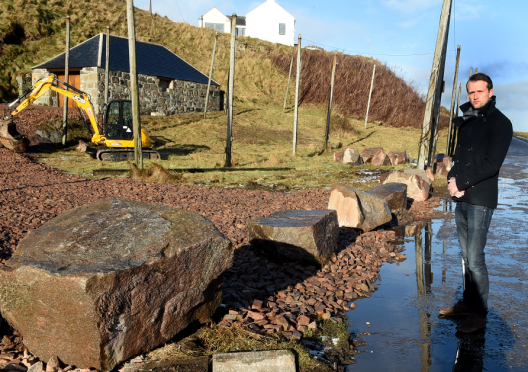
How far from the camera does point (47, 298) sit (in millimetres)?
3145

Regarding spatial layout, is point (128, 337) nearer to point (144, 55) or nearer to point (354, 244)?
point (354, 244)

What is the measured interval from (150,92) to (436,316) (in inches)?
1137

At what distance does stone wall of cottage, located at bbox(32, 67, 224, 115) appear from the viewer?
27.0 meters

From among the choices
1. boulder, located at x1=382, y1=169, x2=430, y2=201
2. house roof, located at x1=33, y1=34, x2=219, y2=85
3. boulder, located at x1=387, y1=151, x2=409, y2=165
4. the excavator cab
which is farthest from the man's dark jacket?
house roof, located at x1=33, y1=34, x2=219, y2=85

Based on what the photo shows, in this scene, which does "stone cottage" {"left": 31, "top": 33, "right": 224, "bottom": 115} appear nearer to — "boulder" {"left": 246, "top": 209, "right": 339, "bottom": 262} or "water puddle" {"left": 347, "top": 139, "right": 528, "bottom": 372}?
"boulder" {"left": 246, "top": 209, "right": 339, "bottom": 262}

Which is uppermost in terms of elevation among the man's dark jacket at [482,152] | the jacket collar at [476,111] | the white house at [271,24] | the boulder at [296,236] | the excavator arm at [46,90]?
the white house at [271,24]

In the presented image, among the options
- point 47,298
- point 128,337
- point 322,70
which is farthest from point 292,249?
point 322,70

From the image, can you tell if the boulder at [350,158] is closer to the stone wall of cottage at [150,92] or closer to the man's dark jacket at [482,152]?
the man's dark jacket at [482,152]

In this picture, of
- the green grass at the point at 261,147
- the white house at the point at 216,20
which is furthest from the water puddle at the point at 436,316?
the white house at the point at 216,20

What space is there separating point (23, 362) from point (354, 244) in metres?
4.97

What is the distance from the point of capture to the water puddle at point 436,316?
377 centimetres

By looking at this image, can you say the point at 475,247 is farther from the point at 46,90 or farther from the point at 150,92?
the point at 150,92

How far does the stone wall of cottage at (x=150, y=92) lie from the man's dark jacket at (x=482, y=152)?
25.7 meters

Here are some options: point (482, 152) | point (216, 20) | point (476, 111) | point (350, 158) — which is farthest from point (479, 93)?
point (216, 20)
